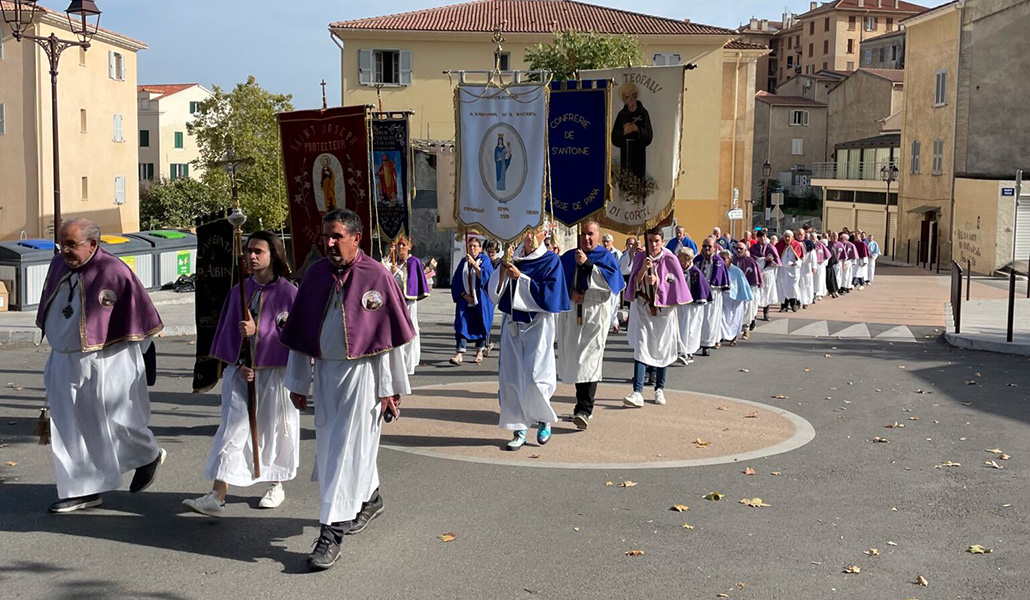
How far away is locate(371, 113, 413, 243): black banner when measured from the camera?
1281cm

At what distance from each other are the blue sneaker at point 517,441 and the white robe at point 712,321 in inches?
299

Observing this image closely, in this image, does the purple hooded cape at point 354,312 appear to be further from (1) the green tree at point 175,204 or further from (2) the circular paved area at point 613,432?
(1) the green tree at point 175,204

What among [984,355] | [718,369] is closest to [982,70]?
[984,355]

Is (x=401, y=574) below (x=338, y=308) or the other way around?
below

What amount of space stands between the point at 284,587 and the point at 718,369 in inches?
402

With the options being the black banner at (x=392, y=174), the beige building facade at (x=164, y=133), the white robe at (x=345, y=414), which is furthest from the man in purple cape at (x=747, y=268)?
the beige building facade at (x=164, y=133)

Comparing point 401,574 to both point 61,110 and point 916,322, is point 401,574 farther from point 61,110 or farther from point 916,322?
point 61,110

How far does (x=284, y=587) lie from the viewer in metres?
6.09

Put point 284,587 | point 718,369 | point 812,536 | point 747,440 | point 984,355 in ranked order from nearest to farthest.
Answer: point 284,587, point 812,536, point 747,440, point 718,369, point 984,355

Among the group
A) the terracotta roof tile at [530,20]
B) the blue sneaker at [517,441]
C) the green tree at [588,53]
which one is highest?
the terracotta roof tile at [530,20]

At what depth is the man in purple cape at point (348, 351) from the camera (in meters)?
6.71

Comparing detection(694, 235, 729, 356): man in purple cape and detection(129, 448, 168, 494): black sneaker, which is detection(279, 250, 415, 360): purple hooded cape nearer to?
detection(129, 448, 168, 494): black sneaker

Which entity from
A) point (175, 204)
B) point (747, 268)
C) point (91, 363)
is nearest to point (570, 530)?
point (91, 363)

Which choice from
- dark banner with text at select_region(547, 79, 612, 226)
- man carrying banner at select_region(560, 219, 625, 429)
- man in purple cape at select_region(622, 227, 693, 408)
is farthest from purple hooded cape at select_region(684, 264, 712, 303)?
man carrying banner at select_region(560, 219, 625, 429)
